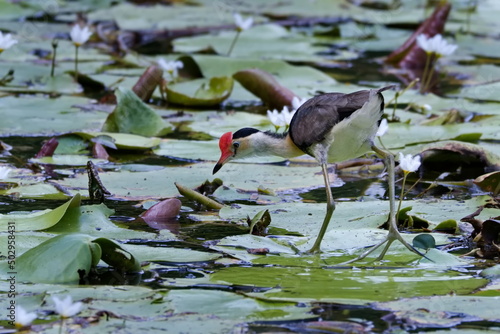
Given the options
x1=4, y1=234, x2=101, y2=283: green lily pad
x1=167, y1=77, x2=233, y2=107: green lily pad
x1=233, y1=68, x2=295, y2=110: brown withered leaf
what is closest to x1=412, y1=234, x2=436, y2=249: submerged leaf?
x1=4, y1=234, x2=101, y2=283: green lily pad

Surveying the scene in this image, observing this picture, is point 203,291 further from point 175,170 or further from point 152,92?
point 152,92

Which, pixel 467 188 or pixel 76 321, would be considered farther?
pixel 467 188

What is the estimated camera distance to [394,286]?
3219 millimetres

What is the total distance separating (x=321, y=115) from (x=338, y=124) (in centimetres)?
10

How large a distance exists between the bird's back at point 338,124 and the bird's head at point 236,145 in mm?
339

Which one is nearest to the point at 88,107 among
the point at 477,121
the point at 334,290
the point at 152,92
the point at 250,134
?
the point at 152,92

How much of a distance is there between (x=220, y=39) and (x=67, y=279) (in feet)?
21.5

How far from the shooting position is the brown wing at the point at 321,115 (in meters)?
3.84

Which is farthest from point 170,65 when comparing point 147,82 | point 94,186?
point 94,186

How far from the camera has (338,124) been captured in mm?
3859

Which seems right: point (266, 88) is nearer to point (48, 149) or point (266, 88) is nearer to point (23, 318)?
point (48, 149)

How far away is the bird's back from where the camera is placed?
3.81 m

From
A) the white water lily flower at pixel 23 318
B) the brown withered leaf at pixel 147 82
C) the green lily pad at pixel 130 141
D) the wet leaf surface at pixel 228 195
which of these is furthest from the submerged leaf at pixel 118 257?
the brown withered leaf at pixel 147 82

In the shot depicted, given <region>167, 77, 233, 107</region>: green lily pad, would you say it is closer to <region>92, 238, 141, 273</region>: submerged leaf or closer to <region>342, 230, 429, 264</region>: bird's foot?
<region>342, 230, 429, 264</region>: bird's foot
